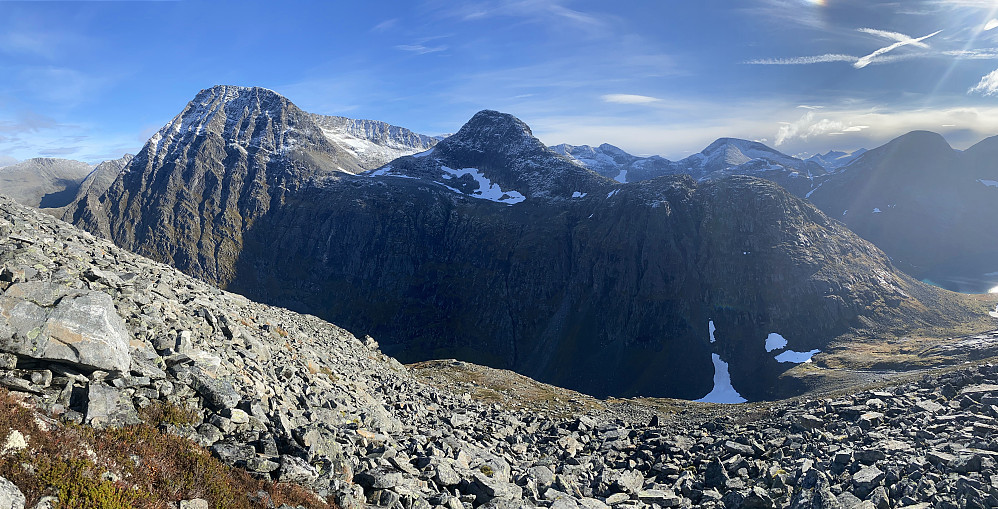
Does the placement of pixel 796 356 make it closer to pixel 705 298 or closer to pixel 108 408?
pixel 705 298

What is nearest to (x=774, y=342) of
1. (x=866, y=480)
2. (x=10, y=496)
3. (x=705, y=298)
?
(x=705, y=298)

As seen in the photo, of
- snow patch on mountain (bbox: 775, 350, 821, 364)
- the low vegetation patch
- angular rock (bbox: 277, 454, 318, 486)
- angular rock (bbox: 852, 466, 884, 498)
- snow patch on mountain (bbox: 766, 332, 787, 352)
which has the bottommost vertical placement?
snow patch on mountain (bbox: 775, 350, 821, 364)

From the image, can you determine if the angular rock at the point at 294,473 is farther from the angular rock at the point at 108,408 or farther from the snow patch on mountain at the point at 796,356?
the snow patch on mountain at the point at 796,356

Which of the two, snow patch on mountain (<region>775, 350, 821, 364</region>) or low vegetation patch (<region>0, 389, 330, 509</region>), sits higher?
low vegetation patch (<region>0, 389, 330, 509</region>)

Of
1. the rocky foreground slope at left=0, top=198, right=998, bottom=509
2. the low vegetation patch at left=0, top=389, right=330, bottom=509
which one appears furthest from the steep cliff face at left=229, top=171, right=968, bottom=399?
the low vegetation patch at left=0, top=389, right=330, bottom=509

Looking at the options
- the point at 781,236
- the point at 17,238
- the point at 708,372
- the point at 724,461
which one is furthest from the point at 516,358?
the point at 17,238

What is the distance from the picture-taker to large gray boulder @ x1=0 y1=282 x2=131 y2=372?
12984 millimetres

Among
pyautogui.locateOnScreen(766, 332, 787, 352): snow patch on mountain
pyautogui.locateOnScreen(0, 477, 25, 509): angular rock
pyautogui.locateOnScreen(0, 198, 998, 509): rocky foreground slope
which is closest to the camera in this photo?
pyautogui.locateOnScreen(0, 477, 25, 509): angular rock

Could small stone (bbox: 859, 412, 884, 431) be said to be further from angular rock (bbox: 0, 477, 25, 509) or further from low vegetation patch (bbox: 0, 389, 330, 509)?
angular rock (bbox: 0, 477, 25, 509)

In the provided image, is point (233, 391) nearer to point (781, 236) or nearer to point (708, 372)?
point (708, 372)

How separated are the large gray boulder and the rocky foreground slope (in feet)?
0.16

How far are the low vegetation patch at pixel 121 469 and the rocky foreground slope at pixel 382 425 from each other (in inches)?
24.3

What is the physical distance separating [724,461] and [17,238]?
38.2 m

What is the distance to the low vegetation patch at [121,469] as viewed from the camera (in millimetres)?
9328
